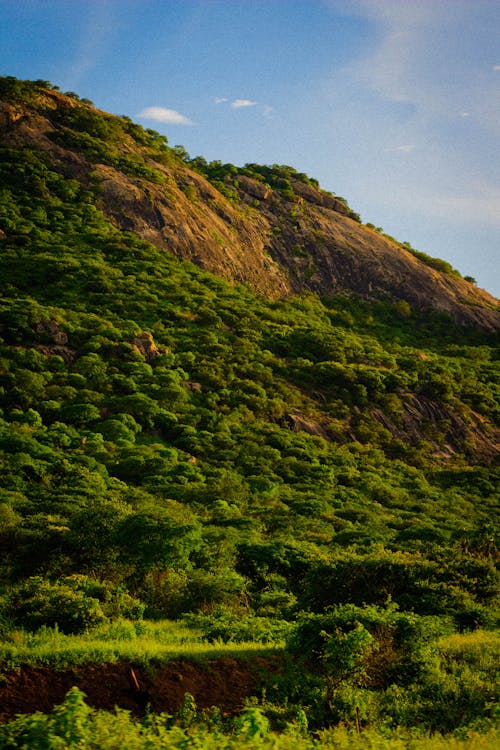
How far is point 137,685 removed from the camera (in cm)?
1065

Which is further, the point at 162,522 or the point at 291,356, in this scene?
the point at 291,356

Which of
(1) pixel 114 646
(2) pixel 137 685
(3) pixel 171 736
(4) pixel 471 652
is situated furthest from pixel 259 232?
(3) pixel 171 736

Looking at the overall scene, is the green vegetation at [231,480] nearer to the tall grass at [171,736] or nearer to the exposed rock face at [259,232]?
the tall grass at [171,736]

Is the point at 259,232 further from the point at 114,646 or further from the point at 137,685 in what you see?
the point at 137,685

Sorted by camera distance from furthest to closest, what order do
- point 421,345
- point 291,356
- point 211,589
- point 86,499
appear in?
1. point 421,345
2. point 291,356
3. point 86,499
4. point 211,589

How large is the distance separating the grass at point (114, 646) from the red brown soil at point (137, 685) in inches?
9.3

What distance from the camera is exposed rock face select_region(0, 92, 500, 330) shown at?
77.1 metres

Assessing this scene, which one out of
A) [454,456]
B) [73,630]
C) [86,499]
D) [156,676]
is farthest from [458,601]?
[454,456]

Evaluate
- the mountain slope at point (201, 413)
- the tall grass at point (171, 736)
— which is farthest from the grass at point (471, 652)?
the tall grass at point (171, 736)

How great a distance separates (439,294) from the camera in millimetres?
95875

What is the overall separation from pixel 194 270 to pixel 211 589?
57470mm

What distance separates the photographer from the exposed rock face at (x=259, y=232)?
77.1 meters

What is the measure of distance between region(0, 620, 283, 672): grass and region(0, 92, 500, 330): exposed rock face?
65205mm

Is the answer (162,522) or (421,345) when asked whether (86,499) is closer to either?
(162,522)
